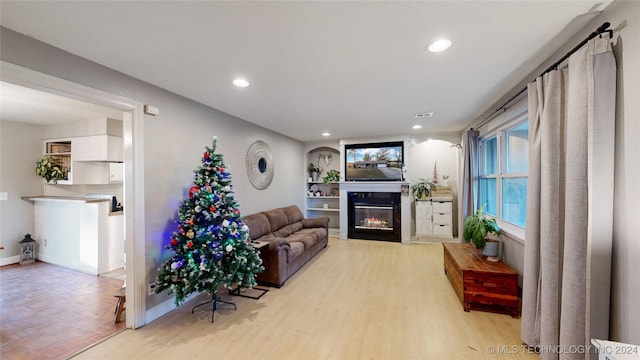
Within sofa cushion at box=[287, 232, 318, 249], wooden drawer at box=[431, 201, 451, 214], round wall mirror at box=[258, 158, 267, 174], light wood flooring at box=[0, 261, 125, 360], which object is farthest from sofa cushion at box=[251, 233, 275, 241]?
wooden drawer at box=[431, 201, 451, 214]

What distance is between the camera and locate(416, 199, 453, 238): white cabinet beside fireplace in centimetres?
A: 521

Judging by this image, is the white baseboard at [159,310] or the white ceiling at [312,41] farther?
the white baseboard at [159,310]

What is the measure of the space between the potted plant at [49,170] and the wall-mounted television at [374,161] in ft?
18.3

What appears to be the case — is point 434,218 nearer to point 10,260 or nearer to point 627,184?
point 627,184

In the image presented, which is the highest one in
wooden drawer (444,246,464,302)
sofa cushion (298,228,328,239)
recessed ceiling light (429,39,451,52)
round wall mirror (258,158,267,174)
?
recessed ceiling light (429,39,451,52)

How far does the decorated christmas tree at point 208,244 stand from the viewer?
2.38 meters

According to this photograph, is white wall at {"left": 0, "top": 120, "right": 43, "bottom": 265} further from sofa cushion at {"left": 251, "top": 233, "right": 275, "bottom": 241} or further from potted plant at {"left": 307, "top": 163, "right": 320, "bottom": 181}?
potted plant at {"left": 307, "top": 163, "right": 320, "bottom": 181}

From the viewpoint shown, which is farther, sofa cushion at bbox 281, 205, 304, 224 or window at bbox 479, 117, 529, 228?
sofa cushion at bbox 281, 205, 304, 224

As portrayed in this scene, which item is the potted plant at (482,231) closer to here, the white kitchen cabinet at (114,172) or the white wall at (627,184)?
the white wall at (627,184)

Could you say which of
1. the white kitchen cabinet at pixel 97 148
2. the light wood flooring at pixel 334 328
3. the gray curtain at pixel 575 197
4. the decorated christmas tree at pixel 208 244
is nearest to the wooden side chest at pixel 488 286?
the light wood flooring at pixel 334 328

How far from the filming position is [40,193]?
452cm

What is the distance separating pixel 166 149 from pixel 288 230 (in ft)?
8.65

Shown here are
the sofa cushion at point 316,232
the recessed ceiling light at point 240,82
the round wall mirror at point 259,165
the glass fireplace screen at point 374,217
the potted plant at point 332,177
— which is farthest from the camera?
the potted plant at point 332,177

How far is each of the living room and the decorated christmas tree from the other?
0.25 m
